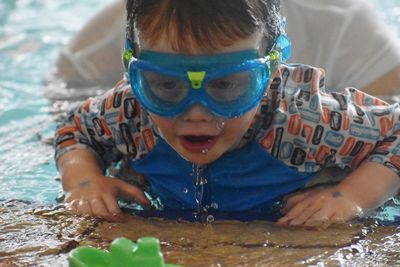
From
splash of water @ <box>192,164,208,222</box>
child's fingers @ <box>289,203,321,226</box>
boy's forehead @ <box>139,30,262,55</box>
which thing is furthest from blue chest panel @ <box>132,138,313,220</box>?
boy's forehead @ <box>139,30,262,55</box>

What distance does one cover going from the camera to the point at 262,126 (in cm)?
267

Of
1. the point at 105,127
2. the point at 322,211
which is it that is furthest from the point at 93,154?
the point at 322,211

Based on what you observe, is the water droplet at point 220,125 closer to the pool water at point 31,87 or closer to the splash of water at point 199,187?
the splash of water at point 199,187

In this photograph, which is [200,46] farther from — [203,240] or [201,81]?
[203,240]

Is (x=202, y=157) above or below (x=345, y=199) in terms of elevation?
above

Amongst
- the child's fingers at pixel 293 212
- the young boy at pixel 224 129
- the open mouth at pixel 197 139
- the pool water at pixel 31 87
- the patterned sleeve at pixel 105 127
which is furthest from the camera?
the pool water at pixel 31 87

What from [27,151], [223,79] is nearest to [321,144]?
[223,79]

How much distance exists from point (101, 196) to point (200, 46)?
667 mm

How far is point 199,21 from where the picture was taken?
2.21 meters

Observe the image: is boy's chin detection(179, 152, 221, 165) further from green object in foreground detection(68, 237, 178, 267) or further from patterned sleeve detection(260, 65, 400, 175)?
green object in foreground detection(68, 237, 178, 267)

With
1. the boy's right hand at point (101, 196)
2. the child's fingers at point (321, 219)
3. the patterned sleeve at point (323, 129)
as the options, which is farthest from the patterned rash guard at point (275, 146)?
the child's fingers at point (321, 219)

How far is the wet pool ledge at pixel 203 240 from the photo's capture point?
7.09 feet

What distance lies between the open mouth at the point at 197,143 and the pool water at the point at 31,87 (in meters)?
0.66

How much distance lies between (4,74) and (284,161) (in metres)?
2.77
